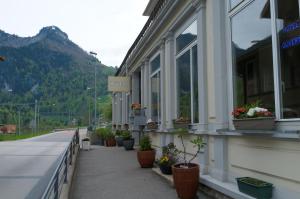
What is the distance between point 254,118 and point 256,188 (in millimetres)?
1050

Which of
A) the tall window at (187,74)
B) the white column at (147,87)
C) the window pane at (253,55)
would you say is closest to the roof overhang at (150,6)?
the white column at (147,87)

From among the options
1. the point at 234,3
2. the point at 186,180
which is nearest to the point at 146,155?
the point at 186,180

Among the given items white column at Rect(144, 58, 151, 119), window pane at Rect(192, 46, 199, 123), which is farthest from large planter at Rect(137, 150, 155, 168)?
white column at Rect(144, 58, 151, 119)

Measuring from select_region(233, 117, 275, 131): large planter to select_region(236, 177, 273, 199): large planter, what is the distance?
33.1 inches

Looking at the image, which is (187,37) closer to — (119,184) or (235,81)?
(235,81)

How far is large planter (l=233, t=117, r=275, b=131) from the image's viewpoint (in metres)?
5.74

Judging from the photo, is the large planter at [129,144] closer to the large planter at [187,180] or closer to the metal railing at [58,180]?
the metal railing at [58,180]

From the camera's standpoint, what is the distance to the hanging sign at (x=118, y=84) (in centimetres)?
2130

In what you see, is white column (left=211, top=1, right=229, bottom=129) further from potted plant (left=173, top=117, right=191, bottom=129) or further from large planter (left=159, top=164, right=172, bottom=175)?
large planter (left=159, top=164, right=172, bottom=175)

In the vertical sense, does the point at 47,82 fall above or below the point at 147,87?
above

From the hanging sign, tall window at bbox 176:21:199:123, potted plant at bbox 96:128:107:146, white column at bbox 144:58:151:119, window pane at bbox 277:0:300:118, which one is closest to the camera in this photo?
window pane at bbox 277:0:300:118

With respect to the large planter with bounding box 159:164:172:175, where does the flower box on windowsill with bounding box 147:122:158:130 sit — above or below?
above

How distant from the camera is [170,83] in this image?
38.4ft

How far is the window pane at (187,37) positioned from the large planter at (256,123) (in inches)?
146
